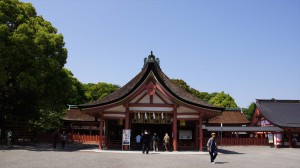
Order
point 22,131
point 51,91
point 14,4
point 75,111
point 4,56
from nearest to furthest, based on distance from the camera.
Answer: point 4,56
point 14,4
point 51,91
point 22,131
point 75,111

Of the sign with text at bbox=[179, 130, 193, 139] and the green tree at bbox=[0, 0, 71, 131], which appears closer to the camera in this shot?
the green tree at bbox=[0, 0, 71, 131]

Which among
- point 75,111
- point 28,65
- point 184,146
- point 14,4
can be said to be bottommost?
point 184,146

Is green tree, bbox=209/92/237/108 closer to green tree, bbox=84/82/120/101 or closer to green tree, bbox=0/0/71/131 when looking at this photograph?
green tree, bbox=84/82/120/101

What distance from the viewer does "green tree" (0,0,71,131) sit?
Answer: 2394 cm

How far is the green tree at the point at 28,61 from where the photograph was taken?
23.9 m

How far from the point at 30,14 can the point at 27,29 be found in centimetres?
554

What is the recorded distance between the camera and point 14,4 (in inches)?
1018

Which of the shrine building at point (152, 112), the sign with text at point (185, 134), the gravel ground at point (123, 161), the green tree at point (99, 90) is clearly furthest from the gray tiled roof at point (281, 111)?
the green tree at point (99, 90)

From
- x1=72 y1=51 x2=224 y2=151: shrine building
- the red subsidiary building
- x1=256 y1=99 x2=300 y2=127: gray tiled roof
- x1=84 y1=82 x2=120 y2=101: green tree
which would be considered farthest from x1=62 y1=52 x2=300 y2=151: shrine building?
x1=84 y1=82 x2=120 y2=101: green tree

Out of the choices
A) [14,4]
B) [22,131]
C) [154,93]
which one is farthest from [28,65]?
[154,93]

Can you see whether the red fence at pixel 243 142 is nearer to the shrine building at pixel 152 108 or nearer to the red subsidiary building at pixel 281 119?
the red subsidiary building at pixel 281 119

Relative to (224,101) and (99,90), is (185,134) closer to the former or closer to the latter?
(224,101)

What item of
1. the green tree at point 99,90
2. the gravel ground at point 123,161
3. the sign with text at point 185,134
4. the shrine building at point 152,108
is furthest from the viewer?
the green tree at point 99,90

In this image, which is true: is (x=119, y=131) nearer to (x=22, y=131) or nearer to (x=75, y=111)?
(x=22, y=131)
